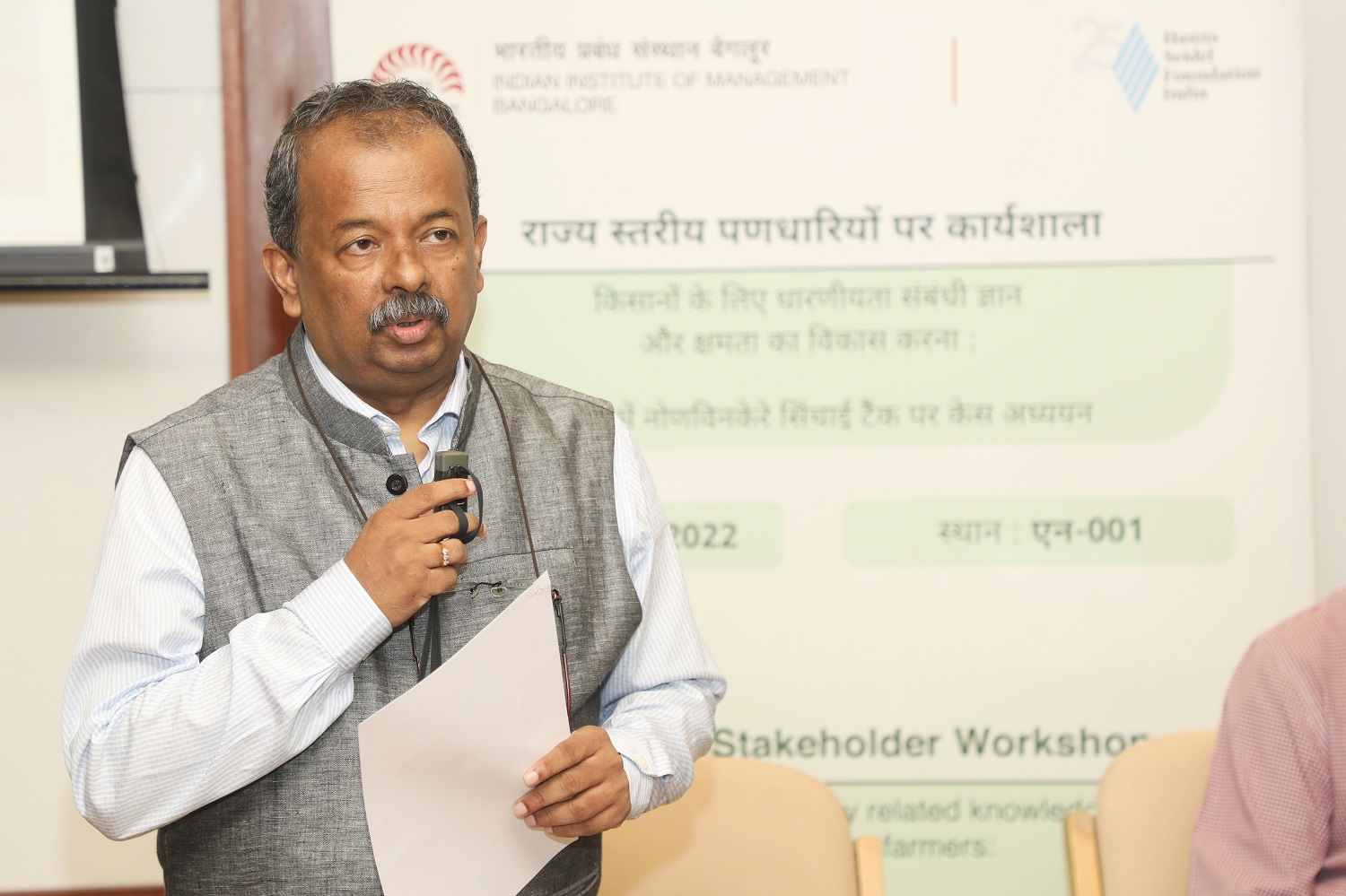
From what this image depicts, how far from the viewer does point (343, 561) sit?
47.6 inches

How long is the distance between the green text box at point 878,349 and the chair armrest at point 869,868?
823 mm

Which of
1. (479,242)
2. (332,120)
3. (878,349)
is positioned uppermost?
(332,120)

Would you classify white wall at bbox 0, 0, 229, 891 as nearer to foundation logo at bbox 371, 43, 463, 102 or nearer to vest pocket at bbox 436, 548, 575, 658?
foundation logo at bbox 371, 43, 463, 102

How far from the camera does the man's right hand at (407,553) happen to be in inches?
46.3

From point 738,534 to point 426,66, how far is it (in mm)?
1142

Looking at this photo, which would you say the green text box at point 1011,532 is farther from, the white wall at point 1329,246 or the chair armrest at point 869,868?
the chair armrest at point 869,868

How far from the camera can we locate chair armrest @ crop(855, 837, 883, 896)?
1804 millimetres

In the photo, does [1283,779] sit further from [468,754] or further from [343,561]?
[343,561]

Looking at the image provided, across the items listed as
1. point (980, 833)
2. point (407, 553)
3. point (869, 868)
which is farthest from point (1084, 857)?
point (407, 553)

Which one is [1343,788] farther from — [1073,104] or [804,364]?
[1073,104]

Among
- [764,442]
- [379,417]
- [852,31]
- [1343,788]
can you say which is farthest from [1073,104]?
[379,417]

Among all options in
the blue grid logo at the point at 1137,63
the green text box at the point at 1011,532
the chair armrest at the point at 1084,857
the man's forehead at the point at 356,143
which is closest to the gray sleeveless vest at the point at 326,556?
the man's forehead at the point at 356,143

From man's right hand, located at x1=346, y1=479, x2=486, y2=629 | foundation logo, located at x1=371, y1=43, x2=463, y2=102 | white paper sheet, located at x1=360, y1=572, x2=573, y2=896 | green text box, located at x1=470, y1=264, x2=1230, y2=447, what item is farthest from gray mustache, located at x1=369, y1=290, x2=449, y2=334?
foundation logo, located at x1=371, y1=43, x2=463, y2=102

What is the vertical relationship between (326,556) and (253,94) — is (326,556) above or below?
below
